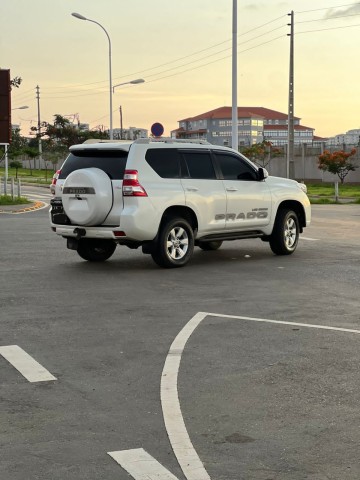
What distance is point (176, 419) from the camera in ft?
17.5

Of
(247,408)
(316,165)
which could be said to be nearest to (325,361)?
(247,408)

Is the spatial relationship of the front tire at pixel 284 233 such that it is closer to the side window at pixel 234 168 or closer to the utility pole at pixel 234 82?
the side window at pixel 234 168

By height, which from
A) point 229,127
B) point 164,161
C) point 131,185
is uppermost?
point 229,127

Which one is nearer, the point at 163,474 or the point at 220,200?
the point at 163,474

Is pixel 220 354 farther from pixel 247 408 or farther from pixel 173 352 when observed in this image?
pixel 247 408

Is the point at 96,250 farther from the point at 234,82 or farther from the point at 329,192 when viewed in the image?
the point at 329,192

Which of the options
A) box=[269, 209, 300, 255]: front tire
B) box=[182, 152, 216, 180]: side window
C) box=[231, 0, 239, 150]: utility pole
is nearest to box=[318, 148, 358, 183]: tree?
box=[231, 0, 239, 150]: utility pole

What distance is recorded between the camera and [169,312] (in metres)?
9.22

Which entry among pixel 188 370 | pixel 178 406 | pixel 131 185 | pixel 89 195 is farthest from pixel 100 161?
pixel 178 406

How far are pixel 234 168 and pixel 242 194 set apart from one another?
0.48m

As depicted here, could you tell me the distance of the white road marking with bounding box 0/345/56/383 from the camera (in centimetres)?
641

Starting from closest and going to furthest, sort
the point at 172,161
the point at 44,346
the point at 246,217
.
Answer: the point at 44,346, the point at 172,161, the point at 246,217

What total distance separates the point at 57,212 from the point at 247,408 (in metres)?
8.11

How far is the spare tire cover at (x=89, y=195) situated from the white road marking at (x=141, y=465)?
310 inches
